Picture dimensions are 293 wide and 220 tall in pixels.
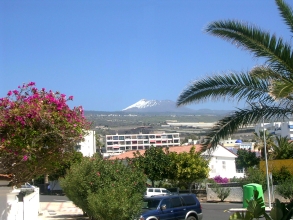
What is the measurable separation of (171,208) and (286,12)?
1070 centimetres

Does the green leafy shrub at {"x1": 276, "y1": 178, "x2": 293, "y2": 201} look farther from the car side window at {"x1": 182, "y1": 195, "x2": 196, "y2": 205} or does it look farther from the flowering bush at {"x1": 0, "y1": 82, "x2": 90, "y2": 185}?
the flowering bush at {"x1": 0, "y1": 82, "x2": 90, "y2": 185}

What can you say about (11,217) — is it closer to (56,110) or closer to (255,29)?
(56,110)

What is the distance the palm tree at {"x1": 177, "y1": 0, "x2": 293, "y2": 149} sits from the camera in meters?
11.0

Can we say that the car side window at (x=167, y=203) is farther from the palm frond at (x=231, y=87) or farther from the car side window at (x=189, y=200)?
the palm frond at (x=231, y=87)

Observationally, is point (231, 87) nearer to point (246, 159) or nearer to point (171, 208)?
point (171, 208)

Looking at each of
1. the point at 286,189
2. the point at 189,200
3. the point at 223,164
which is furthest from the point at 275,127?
the point at 223,164

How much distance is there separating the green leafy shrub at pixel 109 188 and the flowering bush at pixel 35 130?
401cm

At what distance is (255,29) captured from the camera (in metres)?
11.1

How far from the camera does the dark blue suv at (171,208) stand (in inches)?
724

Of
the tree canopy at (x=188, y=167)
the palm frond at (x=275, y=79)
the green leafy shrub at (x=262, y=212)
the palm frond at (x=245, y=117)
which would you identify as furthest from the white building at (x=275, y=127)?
the tree canopy at (x=188, y=167)

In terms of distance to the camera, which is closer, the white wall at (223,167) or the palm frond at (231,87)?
the palm frond at (231,87)

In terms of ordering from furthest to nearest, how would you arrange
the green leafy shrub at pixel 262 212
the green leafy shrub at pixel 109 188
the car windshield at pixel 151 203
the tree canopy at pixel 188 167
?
the tree canopy at pixel 188 167 → the car windshield at pixel 151 203 → the green leafy shrub at pixel 109 188 → the green leafy shrub at pixel 262 212

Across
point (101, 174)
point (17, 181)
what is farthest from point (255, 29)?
point (101, 174)

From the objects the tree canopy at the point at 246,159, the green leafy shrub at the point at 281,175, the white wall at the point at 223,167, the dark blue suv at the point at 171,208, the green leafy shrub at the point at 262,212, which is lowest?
the dark blue suv at the point at 171,208
